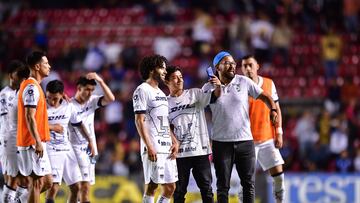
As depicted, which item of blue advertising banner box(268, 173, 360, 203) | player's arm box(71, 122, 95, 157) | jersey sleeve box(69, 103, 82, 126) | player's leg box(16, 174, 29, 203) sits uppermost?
jersey sleeve box(69, 103, 82, 126)

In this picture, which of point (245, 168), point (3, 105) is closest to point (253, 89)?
point (245, 168)

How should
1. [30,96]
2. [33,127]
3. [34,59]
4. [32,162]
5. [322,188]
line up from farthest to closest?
1. [322,188]
2. [34,59]
3. [32,162]
4. [30,96]
5. [33,127]

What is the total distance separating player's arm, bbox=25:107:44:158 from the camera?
13.3m

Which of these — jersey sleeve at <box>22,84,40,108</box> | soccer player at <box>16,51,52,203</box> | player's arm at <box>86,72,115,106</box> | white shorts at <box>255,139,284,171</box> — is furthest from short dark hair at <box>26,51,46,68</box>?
white shorts at <box>255,139,284,171</box>

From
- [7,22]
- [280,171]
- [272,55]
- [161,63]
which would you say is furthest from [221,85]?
[7,22]

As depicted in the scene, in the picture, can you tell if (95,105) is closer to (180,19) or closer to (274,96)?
(274,96)

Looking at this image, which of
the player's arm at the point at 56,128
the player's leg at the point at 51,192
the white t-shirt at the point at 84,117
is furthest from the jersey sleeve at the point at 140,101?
the player's leg at the point at 51,192

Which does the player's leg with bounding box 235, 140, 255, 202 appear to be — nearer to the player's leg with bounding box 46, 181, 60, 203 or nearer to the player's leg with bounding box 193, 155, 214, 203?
the player's leg with bounding box 193, 155, 214, 203

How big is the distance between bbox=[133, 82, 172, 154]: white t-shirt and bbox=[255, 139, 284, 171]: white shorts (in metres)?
2.63

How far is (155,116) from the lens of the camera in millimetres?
13500

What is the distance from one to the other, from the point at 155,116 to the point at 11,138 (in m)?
2.61

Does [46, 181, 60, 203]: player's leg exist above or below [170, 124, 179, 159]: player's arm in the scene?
below

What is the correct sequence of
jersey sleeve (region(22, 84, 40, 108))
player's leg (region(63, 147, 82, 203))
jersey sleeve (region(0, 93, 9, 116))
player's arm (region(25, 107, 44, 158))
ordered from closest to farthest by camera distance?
1. player's arm (region(25, 107, 44, 158))
2. jersey sleeve (region(22, 84, 40, 108))
3. jersey sleeve (region(0, 93, 9, 116))
4. player's leg (region(63, 147, 82, 203))

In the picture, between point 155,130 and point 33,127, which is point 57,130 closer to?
point 33,127
